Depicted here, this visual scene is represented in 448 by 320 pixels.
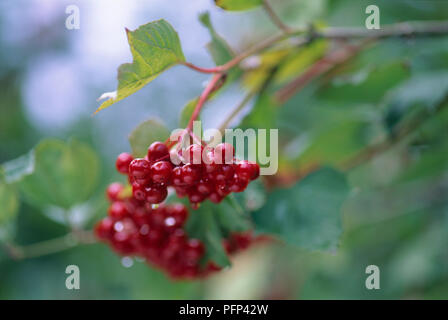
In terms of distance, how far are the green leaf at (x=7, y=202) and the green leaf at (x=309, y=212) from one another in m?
0.74

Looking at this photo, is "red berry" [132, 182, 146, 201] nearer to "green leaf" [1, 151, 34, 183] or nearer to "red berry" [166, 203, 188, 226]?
"red berry" [166, 203, 188, 226]

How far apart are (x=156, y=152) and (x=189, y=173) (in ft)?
0.29

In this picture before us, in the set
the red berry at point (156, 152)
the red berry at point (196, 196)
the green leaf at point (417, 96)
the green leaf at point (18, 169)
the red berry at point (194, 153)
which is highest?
the green leaf at point (417, 96)

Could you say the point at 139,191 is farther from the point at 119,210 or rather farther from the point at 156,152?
the point at 119,210

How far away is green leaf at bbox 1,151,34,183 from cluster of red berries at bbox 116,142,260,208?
52cm

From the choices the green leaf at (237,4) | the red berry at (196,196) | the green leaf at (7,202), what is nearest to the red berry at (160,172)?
the red berry at (196,196)

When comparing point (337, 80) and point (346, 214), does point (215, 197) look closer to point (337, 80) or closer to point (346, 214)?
point (337, 80)

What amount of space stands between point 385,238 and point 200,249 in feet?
4.45

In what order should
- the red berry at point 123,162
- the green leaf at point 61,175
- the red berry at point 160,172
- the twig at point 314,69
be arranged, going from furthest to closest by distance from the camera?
→ 1. the twig at point 314,69
2. the green leaf at point 61,175
3. the red berry at point 123,162
4. the red berry at point 160,172

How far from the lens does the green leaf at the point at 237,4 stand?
3.26 feet

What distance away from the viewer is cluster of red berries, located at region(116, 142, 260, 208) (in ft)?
2.43

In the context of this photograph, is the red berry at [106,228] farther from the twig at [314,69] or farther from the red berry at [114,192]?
the twig at [314,69]

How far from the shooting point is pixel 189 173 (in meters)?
0.74

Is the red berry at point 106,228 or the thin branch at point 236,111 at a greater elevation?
the thin branch at point 236,111
